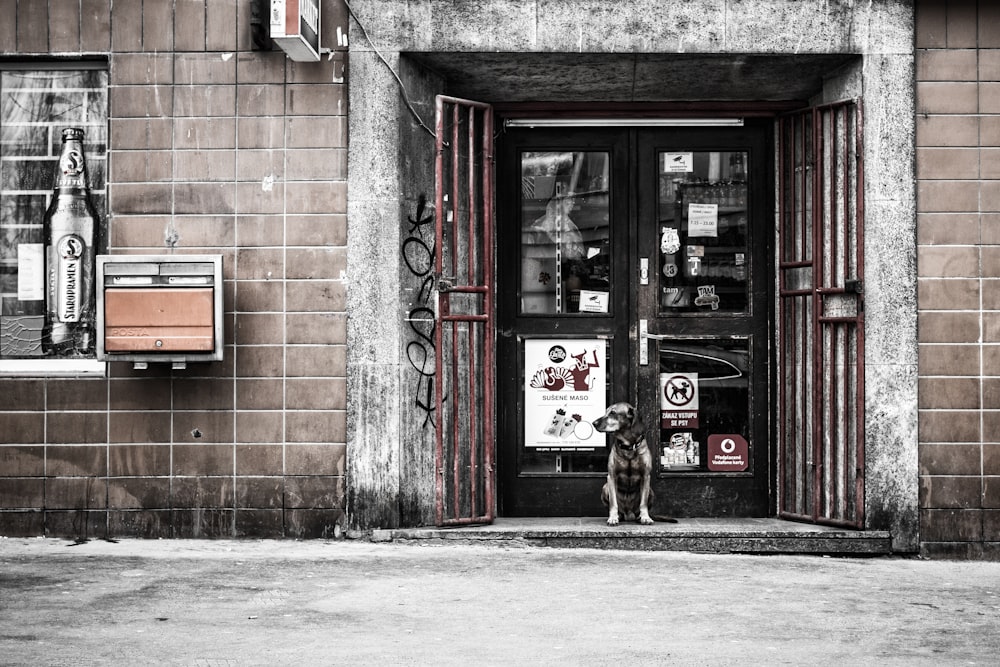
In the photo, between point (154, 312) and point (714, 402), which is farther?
point (714, 402)

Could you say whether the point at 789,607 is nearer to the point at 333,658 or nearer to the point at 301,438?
the point at 333,658

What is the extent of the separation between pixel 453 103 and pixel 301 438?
2.65 metres

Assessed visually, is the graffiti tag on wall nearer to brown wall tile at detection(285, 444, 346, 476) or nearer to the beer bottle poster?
brown wall tile at detection(285, 444, 346, 476)

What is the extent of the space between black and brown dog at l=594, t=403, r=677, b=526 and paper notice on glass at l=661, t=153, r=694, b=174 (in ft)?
6.30

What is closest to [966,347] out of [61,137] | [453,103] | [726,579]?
[726,579]

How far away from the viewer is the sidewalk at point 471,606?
216 inches

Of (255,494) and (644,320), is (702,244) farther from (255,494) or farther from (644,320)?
(255,494)

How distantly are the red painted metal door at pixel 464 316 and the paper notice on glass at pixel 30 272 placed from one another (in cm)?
290

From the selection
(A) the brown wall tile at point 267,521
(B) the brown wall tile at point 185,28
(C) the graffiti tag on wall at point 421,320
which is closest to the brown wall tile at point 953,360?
(C) the graffiti tag on wall at point 421,320

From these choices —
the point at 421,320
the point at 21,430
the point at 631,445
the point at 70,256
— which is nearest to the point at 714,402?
the point at 631,445

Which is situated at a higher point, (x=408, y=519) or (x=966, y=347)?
(x=966, y=347)

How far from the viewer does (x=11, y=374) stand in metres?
8.40

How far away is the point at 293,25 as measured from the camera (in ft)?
25.2

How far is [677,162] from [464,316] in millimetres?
2114
